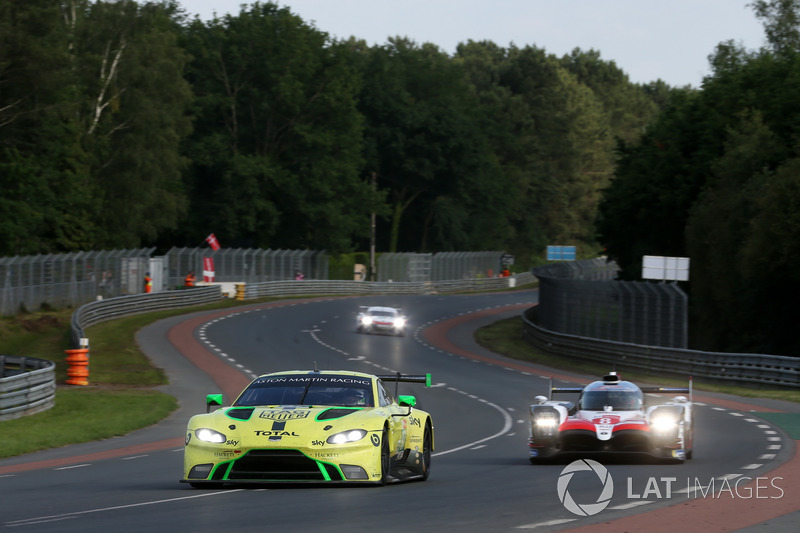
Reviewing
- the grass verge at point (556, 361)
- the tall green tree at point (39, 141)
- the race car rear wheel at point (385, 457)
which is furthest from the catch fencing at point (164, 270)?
the race car rear wheel at point (385, 457)

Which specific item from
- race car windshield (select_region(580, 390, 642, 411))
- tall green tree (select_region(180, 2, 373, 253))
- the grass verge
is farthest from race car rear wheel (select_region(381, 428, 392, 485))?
tall green tree (select_region(180, 2, 373, 253))

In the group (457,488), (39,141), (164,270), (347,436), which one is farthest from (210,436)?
(164,270)

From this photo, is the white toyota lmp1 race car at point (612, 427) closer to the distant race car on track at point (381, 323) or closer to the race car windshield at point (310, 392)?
the race car windshield at point (310, 392)

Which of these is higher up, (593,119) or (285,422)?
(593,119)

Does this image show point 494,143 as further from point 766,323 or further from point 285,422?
point 285,422

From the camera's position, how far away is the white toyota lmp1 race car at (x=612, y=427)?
15.3m

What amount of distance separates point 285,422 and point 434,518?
2225 mm

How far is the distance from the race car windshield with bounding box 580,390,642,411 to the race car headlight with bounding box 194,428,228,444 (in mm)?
6272

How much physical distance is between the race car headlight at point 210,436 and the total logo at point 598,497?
336 cm

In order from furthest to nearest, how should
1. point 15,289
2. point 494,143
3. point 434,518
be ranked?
point 494,143 → point 15,289 → point 434,518

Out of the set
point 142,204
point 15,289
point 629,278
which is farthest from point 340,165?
point 15,289

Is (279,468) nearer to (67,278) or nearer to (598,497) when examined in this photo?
(598,497)

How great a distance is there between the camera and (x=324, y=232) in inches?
3693

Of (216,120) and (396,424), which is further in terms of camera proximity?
(216,120)
